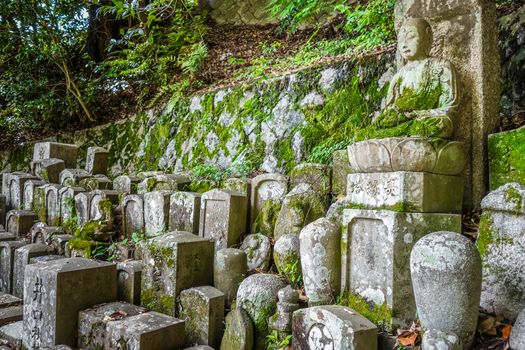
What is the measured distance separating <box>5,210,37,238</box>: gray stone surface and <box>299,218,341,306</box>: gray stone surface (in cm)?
496

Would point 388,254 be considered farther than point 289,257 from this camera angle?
No

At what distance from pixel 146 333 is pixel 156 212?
7.50 ft

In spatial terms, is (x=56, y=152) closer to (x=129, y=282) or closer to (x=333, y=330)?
(x=129, y=282)

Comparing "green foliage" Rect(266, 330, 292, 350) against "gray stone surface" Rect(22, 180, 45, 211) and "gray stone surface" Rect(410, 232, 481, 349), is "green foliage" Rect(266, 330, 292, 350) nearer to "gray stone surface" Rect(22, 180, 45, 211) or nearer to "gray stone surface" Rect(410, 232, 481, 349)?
"gray stone surface" Rect(410, 232, 481, 349)

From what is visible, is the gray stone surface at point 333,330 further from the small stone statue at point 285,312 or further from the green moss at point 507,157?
the green moss at point 507,157

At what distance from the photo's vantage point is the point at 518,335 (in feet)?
6.65

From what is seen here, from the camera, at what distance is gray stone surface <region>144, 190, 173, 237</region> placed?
495cm

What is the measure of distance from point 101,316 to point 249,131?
12.3 feet

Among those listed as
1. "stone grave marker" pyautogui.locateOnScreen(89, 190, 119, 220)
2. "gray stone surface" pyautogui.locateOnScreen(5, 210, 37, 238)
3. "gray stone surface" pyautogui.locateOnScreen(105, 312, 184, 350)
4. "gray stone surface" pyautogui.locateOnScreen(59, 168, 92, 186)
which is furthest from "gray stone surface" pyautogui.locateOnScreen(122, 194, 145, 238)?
"gray stone surface" pyautogui.locateOnScreen(105, 312, 184, 350)

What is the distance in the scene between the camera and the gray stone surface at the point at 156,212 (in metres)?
4.95

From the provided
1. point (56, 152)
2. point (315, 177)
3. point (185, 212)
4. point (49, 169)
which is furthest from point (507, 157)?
point (56, 152)

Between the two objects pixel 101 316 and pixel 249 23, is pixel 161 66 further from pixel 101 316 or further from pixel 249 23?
pixel 101 316

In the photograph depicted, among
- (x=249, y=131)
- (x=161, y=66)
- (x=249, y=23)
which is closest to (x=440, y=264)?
(x=249, y=131)

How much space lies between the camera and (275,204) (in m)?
4.45
